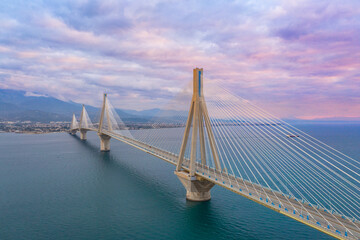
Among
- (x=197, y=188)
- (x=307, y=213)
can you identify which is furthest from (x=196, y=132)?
(x=307, y=213)

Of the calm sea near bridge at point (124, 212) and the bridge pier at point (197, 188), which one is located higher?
the bridge pier at point (197, 188)

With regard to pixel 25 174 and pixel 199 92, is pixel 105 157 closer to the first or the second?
pixel 25 174

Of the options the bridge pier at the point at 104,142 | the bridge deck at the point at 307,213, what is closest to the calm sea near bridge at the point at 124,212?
the bridge deck at the point at 307,213

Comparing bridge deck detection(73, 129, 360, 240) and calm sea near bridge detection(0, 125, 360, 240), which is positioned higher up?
bridge deck detection(73, 129, 360, 240)

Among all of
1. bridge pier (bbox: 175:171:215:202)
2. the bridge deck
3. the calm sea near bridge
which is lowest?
the calm sea near bridge

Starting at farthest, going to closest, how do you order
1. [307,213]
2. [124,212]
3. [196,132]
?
1. [196,132]
2. [124,212]
3. [307,213]

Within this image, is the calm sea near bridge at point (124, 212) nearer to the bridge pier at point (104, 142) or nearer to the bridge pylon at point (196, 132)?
the bridge pylon at point (196, 132)

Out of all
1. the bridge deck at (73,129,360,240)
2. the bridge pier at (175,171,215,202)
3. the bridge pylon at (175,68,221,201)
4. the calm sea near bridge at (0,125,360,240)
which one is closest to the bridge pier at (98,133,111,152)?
the calm sea near bridge at (0,125,360,240)

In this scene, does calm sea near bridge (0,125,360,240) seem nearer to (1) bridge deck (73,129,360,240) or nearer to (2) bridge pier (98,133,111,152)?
(1) bridge deck (73,129,360,240)

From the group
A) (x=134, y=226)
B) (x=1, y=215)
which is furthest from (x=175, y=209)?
(x=1, y=215)

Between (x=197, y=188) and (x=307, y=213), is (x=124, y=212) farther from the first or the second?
(x=307, y=213)

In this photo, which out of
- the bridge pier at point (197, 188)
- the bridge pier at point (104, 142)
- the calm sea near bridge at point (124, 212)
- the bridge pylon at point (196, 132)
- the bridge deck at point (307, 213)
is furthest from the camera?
the bridge pier at point (104, 142)
